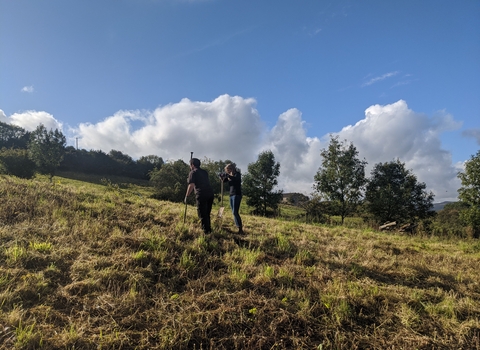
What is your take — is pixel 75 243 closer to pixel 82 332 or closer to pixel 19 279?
pixel 19 279

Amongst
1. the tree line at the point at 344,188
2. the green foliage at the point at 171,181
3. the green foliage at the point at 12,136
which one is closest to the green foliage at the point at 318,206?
the tree line at the point at 344,188

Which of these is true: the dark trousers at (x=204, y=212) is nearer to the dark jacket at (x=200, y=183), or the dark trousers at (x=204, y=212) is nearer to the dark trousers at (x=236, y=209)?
the dark jacket at (x=200, y=183)

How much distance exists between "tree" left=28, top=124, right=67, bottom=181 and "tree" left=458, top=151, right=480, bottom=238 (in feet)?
173

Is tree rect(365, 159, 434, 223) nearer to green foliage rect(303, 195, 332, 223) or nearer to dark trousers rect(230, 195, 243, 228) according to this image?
green foliage rect(303, 195, 332, 223)

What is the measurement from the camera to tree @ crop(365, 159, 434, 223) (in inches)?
992

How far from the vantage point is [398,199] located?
25.2 meters

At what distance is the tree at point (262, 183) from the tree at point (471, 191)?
1754 centimetres

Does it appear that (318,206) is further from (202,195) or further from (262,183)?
(202,195)

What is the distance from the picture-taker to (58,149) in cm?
4447

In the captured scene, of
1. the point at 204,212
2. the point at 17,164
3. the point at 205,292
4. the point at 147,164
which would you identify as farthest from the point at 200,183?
the point at 147,164

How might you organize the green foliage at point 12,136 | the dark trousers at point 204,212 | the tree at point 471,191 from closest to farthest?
1. the dark trousers at point 204,212
2. the tree at point 471,191
3. the green foliage at point 12,136

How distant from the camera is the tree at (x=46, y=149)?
129ft

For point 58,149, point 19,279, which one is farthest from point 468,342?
point 58,149

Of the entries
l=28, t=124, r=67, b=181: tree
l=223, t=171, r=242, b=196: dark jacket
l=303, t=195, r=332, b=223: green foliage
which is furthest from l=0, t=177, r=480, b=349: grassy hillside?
l=28, t=124, r=67, b=181: tree
